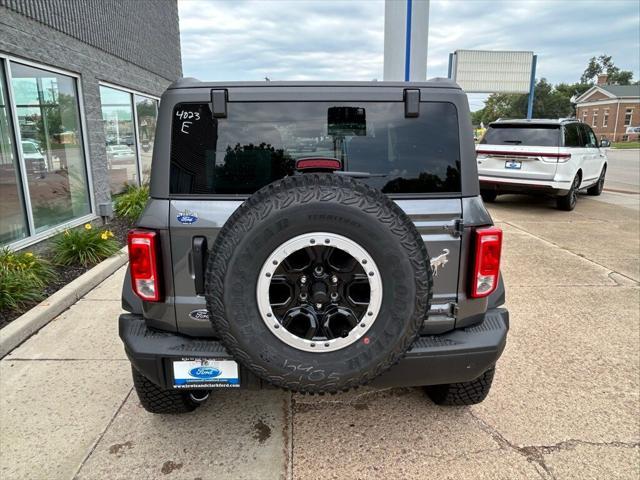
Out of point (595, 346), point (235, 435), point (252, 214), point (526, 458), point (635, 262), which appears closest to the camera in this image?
point (252, 214)

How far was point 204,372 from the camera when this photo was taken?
214cm

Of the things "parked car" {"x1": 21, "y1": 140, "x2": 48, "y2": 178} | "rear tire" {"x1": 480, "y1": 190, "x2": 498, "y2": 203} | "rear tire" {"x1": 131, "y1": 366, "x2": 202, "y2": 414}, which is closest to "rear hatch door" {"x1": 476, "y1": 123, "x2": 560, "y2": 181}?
"rear tire" {"x1": 480, "y1": 190, "x2": 498, "y2": 203}

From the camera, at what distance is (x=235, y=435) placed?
2.59 metres

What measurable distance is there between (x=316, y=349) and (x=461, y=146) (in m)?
1.25

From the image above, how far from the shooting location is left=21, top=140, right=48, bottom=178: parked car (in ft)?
19.5

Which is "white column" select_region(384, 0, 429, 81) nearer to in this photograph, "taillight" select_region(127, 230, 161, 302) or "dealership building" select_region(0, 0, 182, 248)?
"dealership building" select_region(0, 0, 182, 248)

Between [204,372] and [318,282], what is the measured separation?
2.43 feet

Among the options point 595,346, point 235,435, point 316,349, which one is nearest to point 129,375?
point 235,435

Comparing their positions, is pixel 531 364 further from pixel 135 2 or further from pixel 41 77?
pixel 135 2

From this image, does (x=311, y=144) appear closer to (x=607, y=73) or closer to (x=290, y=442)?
(x=290, y=442)

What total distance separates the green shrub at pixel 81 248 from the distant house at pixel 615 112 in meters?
78.8

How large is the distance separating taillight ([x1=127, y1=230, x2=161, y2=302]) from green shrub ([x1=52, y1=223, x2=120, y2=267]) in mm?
3945

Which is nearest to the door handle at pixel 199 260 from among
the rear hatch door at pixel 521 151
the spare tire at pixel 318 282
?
the spare tire at pixel 318 282

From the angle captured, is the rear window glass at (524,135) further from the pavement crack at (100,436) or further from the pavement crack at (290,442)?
the pavement crack at (100,436)
